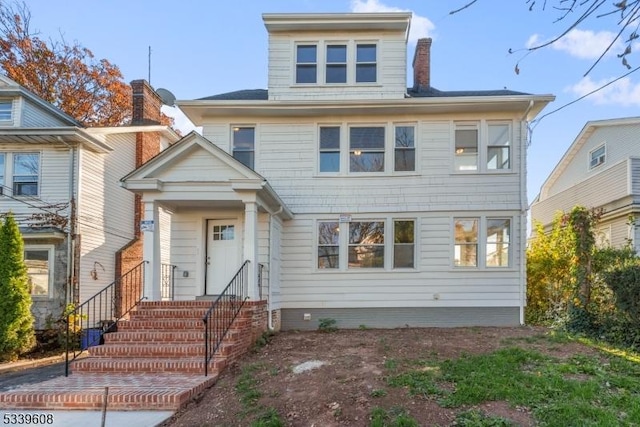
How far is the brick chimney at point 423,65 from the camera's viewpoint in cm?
1176

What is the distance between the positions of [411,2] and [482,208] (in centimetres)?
817

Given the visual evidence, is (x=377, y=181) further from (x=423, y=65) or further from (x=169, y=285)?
(x=169, y=285)

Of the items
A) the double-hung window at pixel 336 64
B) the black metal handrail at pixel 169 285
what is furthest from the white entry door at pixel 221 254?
the double-hung window at pixel 336 64

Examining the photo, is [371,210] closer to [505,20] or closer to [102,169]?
[505,20]

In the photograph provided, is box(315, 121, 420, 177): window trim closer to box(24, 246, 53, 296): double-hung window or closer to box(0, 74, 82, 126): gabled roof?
box(24, 246, 53, 296): double-hung window

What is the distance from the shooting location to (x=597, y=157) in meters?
16.1

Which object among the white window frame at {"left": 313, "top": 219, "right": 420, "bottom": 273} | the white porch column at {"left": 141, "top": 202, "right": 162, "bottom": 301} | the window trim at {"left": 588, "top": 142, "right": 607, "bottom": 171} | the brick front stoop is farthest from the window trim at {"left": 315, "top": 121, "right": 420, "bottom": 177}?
the window trim at {"left": 588, "top": 142, "right": 607, "bottom": 171}

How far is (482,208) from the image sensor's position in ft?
33.6

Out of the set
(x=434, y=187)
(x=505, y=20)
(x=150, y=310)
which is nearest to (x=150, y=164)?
(x=150, y=310)

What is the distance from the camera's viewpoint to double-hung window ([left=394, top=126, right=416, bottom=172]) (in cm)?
1055

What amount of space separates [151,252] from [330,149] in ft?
16.0

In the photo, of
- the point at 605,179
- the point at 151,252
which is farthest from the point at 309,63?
the point at 605,179

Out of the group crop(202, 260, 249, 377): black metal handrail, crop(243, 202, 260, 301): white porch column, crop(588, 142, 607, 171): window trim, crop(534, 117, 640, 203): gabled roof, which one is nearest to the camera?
crop(202, 260, 249, 377): black metal handrail

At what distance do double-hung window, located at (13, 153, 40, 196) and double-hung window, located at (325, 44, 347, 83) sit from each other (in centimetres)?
856
